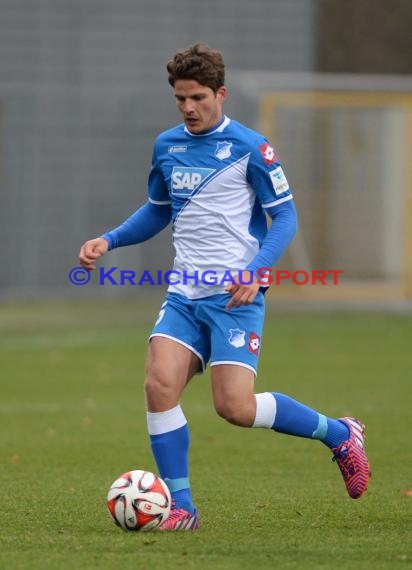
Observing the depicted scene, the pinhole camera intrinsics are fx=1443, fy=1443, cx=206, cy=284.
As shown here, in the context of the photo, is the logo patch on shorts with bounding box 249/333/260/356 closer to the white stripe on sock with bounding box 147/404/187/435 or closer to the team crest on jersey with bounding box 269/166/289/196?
the white stripe on sock with bounding box 147/404/187/435

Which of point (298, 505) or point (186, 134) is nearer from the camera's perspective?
point (186, 134)

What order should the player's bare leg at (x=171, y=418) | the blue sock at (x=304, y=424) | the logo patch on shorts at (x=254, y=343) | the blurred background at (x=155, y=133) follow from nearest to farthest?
the player's bare leg at (x=171, y=418) < the logo patch on shorts at (x=254, y=343) < the blue sock at (x=304, y=424) < the blurred background at (x=155, y=133)

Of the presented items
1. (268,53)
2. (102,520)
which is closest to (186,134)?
(102,520)

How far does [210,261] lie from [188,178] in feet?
1.27

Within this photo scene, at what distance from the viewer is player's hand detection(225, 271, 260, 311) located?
240 inches

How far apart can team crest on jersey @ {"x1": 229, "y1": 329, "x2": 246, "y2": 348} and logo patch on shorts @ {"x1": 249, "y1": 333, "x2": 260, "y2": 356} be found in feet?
0.14

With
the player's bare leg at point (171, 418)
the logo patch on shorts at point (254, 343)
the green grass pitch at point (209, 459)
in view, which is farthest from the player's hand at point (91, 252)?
the green grass pitch at point (209, 459)

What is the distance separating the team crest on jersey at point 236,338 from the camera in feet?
20.7

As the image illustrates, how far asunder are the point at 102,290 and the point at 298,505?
15.4m

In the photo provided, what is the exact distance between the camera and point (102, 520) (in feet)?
21.4

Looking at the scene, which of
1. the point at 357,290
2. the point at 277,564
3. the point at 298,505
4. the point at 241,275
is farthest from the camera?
the point at 357,290

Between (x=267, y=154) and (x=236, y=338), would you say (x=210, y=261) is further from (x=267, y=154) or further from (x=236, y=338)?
(x=267, y=154)

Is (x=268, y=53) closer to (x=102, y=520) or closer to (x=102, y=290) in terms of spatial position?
(x=102, y=290)

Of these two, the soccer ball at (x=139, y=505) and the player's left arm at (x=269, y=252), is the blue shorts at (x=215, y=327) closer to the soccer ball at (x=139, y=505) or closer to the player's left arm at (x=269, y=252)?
the player's left arm at (x=269, y=252)
